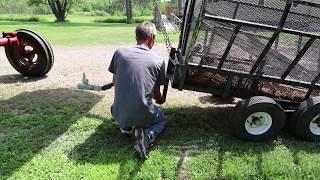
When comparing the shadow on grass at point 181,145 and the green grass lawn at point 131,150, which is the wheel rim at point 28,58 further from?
the shadow on grass at point 181,145

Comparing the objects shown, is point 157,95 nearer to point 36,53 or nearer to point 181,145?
point 181,145

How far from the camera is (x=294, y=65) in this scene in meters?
5.62

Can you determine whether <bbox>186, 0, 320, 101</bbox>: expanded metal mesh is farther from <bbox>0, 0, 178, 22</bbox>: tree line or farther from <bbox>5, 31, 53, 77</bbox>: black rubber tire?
<bbox>0, 0, 178, 22</bbox>: tree line

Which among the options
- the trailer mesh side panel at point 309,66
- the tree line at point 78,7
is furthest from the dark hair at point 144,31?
the tree line at point 78,7

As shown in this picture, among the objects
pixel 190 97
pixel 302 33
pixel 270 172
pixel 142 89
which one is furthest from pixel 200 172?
pixel 190 97

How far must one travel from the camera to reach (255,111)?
5.62m

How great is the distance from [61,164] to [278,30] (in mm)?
2797

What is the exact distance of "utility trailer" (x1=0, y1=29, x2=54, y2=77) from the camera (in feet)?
28.4

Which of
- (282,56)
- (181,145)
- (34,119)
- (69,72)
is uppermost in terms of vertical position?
(282,56)

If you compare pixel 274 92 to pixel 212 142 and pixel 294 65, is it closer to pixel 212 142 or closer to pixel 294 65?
pixel 294 65

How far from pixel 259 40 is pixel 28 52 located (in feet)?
16.5

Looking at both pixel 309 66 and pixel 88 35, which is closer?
pixel 309 66

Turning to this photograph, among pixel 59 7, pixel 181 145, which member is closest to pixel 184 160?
pixel 181 145

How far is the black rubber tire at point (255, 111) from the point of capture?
18.4ft
